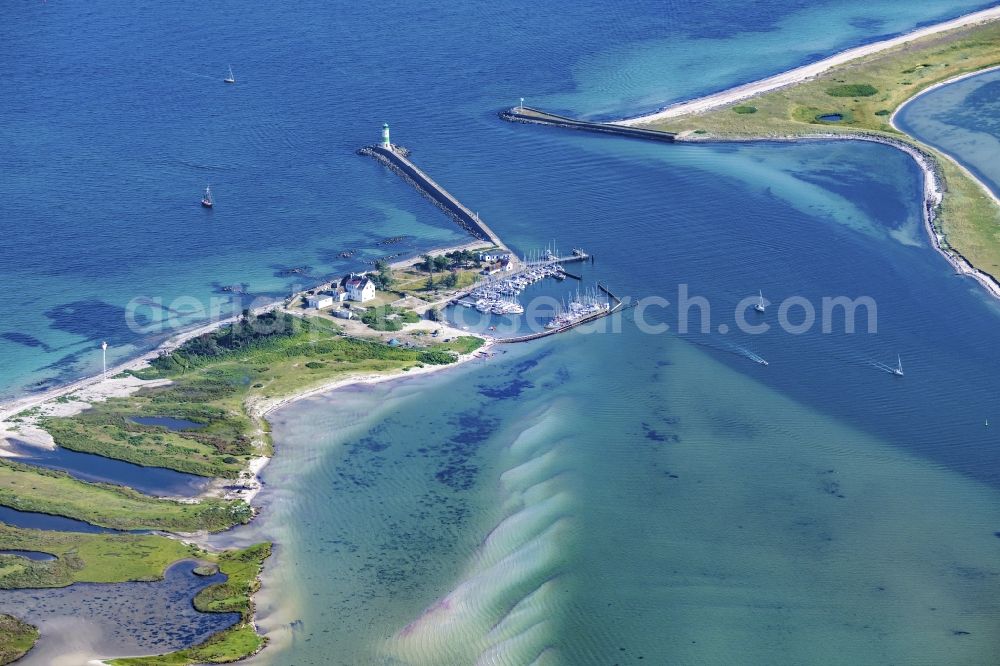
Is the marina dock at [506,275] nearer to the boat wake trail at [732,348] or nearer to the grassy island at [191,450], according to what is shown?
the grassy island at [191,450]

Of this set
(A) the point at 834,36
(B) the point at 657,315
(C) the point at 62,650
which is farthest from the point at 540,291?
(A) the point at 834,36

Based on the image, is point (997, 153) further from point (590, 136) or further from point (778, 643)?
point (778, 643)

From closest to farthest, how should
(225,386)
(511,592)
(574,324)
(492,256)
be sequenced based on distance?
(511,592) → (225,386) → (574,324) → (492,256)

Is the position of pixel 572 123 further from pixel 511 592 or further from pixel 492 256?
pixel 511 592

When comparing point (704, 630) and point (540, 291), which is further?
point (540, 291)

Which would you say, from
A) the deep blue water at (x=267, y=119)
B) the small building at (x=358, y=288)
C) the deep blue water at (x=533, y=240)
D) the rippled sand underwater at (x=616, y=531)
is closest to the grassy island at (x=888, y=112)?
the deep blue water at (x=533, y=240)

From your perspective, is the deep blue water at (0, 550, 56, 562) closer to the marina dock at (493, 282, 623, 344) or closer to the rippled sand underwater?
the rippled sand underwater

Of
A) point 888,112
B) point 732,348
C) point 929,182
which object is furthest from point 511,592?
point 888,112
